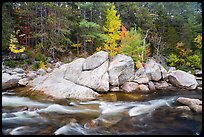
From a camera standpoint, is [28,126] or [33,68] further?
[33,68]

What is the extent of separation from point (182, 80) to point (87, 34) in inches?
385

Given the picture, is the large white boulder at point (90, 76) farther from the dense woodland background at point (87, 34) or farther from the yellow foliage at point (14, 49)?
the yellow foliage at point (14, 49)

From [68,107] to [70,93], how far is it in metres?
1.44

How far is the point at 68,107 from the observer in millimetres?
7363

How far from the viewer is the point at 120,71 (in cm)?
1081

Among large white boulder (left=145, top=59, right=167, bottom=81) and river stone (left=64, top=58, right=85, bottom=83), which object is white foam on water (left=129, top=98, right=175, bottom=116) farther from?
river stone (left=64, top=58, right=85, bottom=83)

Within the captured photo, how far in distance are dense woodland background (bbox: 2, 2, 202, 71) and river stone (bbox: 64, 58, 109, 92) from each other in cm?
436

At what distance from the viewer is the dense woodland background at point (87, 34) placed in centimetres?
1603

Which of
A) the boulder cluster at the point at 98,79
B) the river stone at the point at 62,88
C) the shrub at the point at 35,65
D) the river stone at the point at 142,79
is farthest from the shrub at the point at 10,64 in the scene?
the river stone at the point at 142,79

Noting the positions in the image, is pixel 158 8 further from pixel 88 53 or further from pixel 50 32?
pixel 50 32

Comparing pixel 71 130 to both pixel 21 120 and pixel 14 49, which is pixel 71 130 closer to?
pixel 21 120

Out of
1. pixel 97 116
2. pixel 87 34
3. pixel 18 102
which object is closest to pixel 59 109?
pixel 97 116

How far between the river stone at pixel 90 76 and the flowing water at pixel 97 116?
31.0 inches

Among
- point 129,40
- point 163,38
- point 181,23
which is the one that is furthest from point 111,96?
point 181,23
